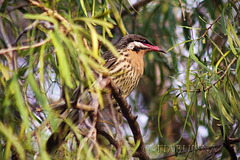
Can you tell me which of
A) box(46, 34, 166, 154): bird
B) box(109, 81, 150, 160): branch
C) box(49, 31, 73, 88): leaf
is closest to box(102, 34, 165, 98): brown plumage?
box(46, 34, 166, 154): bird

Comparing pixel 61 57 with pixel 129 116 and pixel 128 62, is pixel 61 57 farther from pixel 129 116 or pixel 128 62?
pixel 128 62

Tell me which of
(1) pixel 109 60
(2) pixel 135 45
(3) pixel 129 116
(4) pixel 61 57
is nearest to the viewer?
(4) pixel 61 57

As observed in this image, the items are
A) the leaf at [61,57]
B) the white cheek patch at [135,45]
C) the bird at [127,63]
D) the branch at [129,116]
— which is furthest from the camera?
the white cheek patch at [135,45]

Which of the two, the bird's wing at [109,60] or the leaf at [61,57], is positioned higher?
the leaf at [61,57]

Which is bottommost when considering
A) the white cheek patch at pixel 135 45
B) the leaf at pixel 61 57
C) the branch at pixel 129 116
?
the branch at pixel 129 116

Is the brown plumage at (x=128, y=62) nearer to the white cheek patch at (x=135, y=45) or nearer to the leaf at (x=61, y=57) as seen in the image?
the white cheek patch at (x=135, y=45)

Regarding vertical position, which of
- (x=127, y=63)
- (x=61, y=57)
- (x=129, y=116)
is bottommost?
(x=129, y=116)

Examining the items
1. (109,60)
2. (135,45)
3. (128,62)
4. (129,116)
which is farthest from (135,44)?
(129,116)

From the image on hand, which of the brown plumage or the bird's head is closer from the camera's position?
the brown plumage

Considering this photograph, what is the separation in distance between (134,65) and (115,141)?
46.8 inches

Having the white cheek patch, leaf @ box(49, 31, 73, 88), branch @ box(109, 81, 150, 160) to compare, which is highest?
leaf @ box(49, 31, 73, 88)

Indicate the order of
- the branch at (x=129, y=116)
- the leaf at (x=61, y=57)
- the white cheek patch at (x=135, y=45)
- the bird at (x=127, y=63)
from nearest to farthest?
the leaf at (x=61, y=57) < the branch at (x=129, y=116) < the bird at (x=127, y=63) < the white cheek patch at (x=135, y=45)

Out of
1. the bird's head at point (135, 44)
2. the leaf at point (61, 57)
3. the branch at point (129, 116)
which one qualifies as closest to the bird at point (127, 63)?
the bird's head at point (135, 44)

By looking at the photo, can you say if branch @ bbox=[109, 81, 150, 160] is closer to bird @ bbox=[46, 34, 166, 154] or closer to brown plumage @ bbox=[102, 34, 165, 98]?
bird @ bbox=[46, 34, 166, 154]
